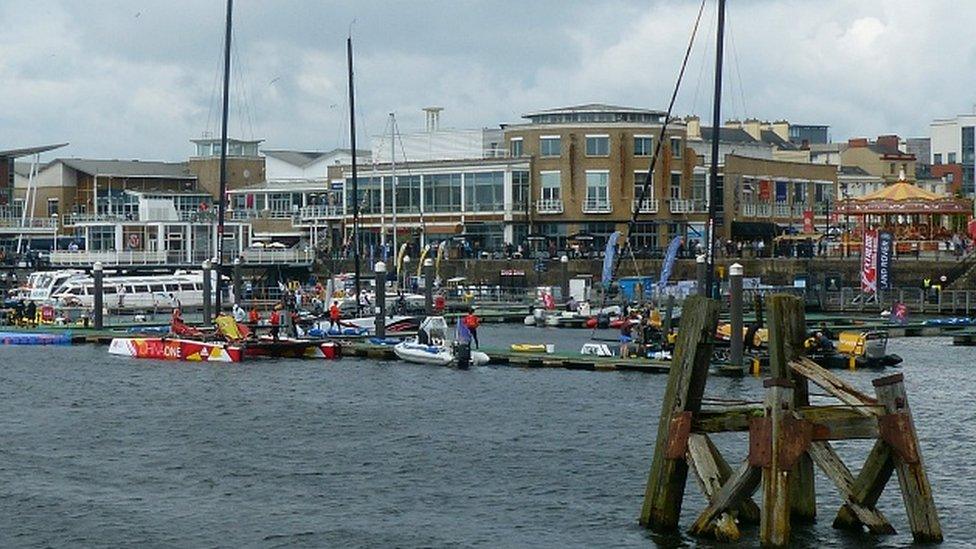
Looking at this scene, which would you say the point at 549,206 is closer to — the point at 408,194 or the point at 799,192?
the point at 408,194

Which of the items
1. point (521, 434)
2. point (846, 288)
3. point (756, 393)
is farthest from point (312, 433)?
point (846, 288)

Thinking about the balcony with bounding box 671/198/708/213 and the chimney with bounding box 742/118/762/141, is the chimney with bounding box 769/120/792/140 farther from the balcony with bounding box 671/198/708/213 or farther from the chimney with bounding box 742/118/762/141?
the balcony with bounding box 671/198/708/213

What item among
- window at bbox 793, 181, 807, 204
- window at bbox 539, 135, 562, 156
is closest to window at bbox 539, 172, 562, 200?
window at bbox 539, 135, 562, 156

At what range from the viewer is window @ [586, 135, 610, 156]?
12388cm

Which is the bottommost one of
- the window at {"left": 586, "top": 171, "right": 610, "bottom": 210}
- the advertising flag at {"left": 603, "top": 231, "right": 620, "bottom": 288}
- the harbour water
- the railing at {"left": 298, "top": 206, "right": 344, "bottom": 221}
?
the harbour water

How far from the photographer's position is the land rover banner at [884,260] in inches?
3642

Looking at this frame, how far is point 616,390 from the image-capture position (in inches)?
2210

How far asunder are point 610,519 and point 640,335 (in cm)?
3102

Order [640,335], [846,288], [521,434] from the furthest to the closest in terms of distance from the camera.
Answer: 1. [846,288]
2. [640,335]
3. [521,434]

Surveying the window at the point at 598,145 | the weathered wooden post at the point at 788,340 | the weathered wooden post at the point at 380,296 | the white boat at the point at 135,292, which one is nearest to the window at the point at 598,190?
the window at the point at 598,145

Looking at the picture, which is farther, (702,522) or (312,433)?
(312,433)

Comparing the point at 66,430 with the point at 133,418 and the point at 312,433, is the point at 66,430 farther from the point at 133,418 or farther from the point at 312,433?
the point at 312,433

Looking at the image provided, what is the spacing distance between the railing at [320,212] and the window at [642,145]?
81.5 ft

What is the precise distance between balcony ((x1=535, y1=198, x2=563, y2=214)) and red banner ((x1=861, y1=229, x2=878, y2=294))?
3425cm
